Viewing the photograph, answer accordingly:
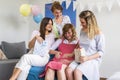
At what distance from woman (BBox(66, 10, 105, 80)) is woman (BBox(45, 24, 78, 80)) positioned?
0.11m

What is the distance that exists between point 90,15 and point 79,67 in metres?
0.64

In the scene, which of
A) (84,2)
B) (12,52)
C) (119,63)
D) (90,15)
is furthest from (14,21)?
(90,15)

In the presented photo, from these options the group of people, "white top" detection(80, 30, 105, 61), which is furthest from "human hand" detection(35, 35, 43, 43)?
"white top" detection(80, 30, 105, 61)

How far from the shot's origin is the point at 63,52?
299 cm

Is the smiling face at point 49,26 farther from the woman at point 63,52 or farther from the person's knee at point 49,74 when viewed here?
the person's knee at point 49,74

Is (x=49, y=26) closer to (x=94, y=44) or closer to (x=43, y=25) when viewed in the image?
(x=43, y=25)

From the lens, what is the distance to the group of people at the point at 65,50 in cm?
271

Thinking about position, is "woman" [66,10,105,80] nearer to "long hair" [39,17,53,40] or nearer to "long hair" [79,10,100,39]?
"long hair" [79,10,100,39]

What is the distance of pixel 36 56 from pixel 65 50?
0.38 metres

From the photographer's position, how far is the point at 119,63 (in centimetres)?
411

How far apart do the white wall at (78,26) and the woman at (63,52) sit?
148 cm

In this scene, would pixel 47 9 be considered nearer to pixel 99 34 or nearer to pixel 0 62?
pixel 0 62

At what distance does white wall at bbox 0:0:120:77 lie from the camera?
4176mm

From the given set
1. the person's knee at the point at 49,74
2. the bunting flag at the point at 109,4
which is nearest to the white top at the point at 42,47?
the person's knee at the point at 49,74
